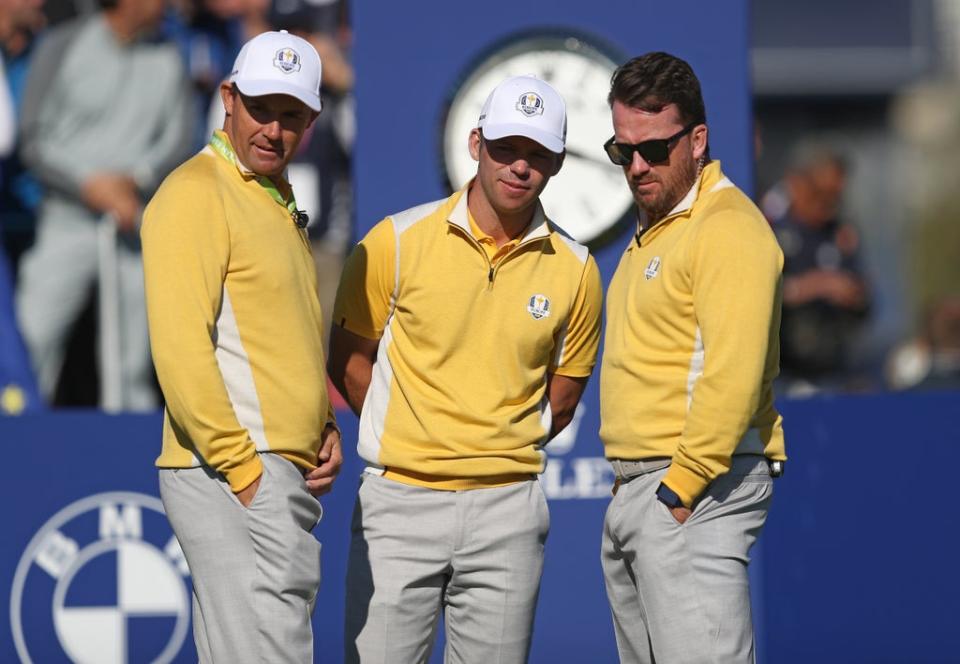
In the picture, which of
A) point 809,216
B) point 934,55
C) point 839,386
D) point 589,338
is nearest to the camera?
point 589,338

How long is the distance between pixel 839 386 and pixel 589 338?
24.0 ft

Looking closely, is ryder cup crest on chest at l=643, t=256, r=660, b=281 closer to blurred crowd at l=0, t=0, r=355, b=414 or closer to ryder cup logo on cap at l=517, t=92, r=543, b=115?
ryder cup logo on cap at l=517, t=92, r=543, b=115

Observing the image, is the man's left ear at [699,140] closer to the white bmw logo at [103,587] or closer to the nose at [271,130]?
the nose at [271,130]

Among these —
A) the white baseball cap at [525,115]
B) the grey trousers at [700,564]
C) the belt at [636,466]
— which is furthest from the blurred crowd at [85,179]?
the grey trousers at [700,564]

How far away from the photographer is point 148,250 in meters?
3.92

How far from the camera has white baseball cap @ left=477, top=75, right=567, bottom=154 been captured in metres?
4.29

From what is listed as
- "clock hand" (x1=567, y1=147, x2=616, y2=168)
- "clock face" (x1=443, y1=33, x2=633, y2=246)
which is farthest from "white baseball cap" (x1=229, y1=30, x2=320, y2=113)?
"clock hand" (x1=567, y1=147, x2=616, y2=168)

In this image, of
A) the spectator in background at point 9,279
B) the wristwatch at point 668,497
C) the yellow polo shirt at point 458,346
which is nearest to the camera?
the wristwatch at point 668,497

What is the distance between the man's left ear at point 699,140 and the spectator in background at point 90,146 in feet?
12.4

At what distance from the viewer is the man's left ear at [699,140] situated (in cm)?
435

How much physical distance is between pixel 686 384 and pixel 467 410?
60 centimetres

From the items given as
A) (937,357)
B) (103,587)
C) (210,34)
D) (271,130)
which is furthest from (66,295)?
(937,357)

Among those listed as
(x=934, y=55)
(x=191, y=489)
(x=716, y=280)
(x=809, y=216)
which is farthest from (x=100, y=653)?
(x=934, y=55)

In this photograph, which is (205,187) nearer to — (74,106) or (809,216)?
(74,106)
